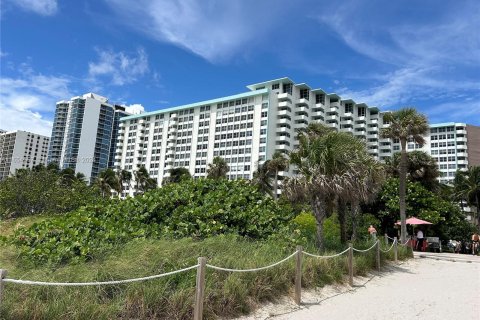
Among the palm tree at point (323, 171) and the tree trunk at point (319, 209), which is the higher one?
the palm tree at point (323, 171)

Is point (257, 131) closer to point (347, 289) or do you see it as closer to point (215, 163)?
point (215, 163)

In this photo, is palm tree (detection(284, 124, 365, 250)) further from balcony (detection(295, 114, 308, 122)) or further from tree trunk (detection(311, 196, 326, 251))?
balcony (detection(295, 114, 308, 122))

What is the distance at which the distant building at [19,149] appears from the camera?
460ft

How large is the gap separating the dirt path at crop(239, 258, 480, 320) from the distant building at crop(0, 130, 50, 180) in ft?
483

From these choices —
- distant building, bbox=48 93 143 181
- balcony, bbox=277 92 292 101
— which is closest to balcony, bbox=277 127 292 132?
balcony, bbox=277 92 292 101

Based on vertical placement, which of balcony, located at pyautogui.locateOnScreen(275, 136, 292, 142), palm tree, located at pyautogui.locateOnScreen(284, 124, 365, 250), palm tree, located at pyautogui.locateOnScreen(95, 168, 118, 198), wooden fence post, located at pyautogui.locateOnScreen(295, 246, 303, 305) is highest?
balcony, located at pyautogui.locateOnScreen(275, 136, 292, 142)

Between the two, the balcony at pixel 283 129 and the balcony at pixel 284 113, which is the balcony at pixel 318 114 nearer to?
the balcony at pixel 284 113

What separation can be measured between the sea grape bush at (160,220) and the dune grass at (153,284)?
422mm

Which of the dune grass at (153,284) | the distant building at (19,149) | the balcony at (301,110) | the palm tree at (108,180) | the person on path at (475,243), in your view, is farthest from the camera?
the distant building at (19,149)

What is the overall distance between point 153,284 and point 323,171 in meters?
7.91

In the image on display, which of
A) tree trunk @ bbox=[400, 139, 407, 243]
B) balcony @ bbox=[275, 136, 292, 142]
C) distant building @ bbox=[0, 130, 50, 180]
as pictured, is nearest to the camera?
tree trunk @ bbox=[400, 139, 407, 243]

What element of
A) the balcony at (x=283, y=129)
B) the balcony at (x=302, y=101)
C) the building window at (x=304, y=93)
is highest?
the building window at (x=304, y=93)

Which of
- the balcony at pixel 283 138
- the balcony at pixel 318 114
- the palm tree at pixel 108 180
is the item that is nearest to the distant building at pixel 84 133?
the palm tree at pixel 108 180

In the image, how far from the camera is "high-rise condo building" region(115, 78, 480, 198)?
91.3 metres
